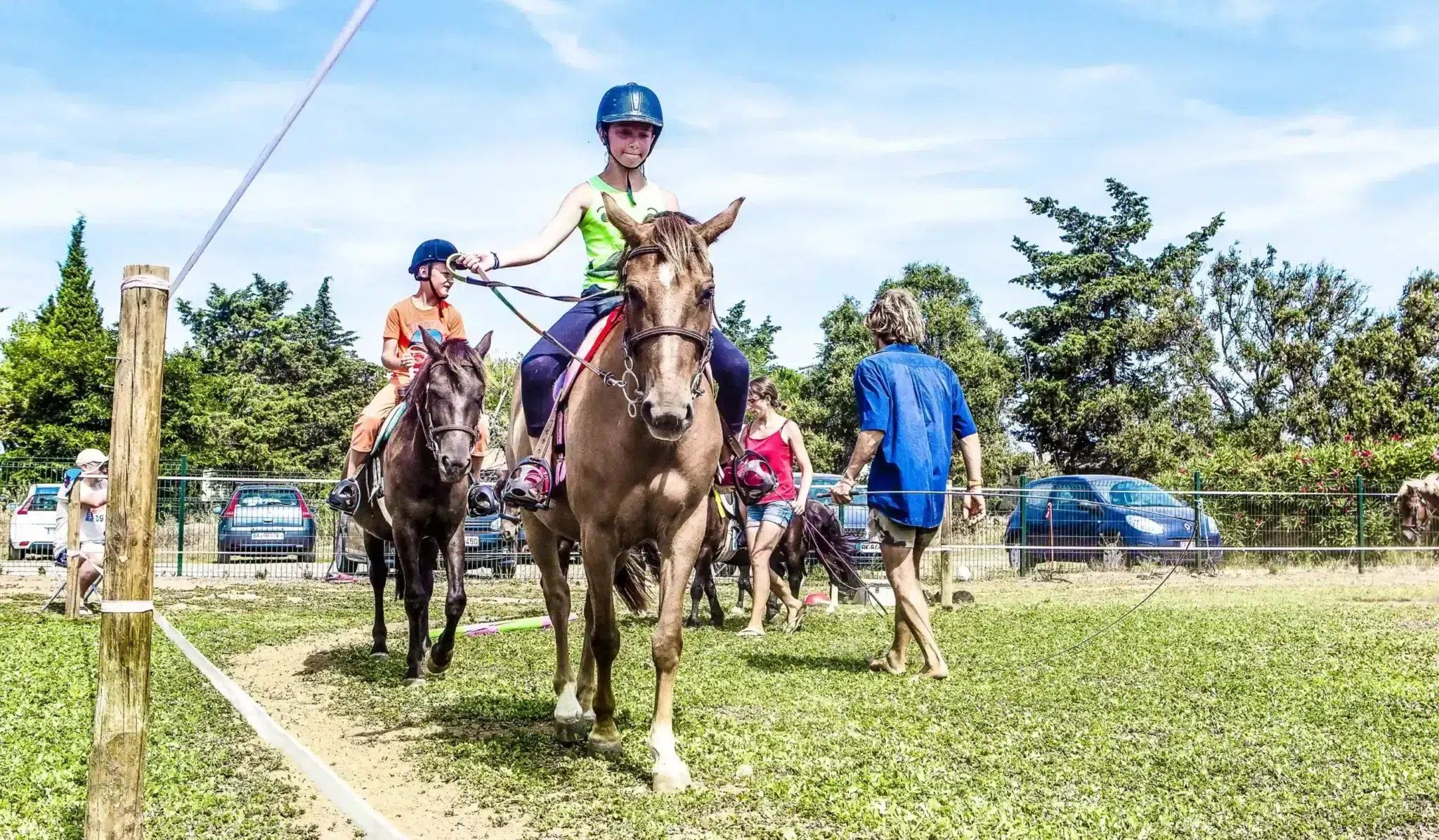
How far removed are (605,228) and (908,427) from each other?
9.55 ft

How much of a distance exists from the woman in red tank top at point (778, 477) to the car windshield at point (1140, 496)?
25.0 feet

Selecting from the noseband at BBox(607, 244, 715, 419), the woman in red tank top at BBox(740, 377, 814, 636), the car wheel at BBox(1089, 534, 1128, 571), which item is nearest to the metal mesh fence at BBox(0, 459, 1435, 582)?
the car wheel at BBox(1089, 534, 1128, 571)

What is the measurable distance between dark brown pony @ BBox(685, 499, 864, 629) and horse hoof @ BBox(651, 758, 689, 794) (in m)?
6.65

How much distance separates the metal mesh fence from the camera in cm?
1678

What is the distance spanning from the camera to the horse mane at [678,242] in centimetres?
464

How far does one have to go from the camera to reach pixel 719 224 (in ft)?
16.1

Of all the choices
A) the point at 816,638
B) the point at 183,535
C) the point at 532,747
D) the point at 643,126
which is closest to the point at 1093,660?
the point at 816,638

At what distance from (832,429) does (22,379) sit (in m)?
35.4

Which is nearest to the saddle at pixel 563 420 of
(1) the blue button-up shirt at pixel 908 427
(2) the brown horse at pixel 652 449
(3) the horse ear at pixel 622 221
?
(2) the brown horse at pixel 652 449

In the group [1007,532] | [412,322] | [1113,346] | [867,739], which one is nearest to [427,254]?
[412,322]

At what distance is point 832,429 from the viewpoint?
168ft

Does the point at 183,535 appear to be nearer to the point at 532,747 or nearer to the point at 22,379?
the point at 532,747

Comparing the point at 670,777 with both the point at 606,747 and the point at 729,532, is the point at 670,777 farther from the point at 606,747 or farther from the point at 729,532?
the point at 729,532

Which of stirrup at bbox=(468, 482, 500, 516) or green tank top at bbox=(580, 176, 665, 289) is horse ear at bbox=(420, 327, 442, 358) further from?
green tank top at bbox=(580, 176, 665, 289)
